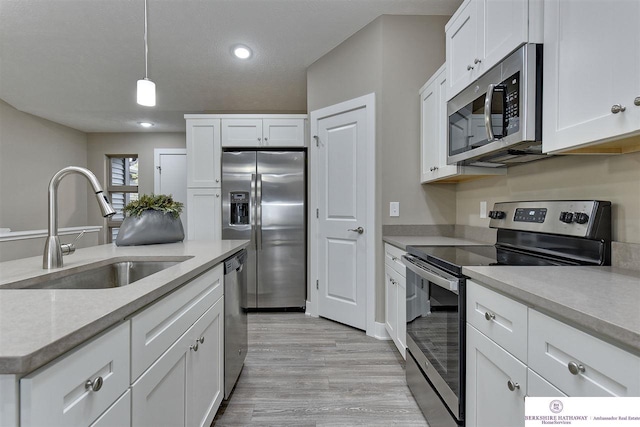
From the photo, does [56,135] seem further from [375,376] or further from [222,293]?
[375,376]

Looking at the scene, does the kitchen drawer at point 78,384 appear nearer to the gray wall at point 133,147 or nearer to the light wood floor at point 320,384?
the light wood floor at point 320,384

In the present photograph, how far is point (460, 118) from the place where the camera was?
1.84m

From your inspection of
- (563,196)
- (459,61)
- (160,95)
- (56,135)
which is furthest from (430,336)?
(56,135)

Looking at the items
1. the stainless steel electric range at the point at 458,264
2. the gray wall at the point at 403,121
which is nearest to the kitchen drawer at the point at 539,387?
the stainless steel electric range at the point at 458,264

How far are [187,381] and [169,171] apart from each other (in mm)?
5324

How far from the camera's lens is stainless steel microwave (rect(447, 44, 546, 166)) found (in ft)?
4.18

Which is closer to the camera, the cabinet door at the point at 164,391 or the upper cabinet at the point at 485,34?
the cabinet door at the point at 164,391

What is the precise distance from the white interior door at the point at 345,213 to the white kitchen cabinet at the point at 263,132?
1.78 ft

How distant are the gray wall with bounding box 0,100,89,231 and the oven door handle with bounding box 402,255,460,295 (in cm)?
587

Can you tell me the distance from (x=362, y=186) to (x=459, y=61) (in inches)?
49.1

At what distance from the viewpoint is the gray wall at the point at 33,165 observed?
4.56 m

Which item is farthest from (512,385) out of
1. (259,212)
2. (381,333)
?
(259,212)

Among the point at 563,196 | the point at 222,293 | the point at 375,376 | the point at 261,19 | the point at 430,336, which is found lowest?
the point at 375,376

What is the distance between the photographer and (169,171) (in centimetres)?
578
